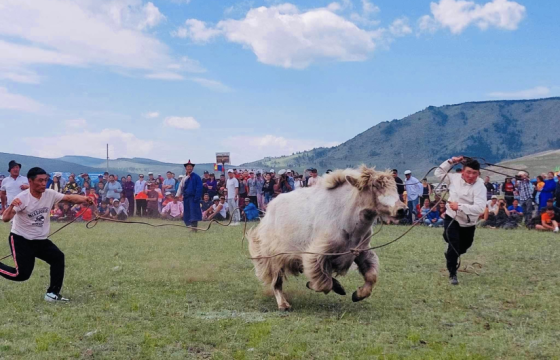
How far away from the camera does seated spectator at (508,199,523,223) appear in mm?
18362

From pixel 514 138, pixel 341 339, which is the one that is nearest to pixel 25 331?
pixel 341 339

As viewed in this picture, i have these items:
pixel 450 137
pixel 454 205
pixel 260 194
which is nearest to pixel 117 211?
pixel 260 194

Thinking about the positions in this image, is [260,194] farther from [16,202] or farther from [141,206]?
[16,202]

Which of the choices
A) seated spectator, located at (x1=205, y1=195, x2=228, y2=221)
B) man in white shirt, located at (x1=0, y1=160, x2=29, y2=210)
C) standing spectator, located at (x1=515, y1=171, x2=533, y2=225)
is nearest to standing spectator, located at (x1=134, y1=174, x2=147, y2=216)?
seated spectator, located at (x1=205, y1=195, x2=228, y2=221)

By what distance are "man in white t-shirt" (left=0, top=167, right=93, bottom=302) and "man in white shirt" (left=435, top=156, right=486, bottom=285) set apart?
547cm

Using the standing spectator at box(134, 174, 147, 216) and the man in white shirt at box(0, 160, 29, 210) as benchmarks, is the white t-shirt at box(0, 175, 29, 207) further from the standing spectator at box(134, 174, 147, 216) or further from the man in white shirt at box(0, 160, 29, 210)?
the standing spectator at box(134, 174, 147, 216)

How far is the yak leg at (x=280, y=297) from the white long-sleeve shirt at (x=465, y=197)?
3039 millimetres

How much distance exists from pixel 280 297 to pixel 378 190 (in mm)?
2032

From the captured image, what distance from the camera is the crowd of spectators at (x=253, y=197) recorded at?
17906mm

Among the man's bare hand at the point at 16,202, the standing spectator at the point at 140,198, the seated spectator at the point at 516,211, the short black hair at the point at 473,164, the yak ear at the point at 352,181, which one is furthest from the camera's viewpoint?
the standing spectator at the point at 140,198

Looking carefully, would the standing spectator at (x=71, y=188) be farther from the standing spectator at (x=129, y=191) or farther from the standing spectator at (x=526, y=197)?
the standing spectator at (x=526, y=197)

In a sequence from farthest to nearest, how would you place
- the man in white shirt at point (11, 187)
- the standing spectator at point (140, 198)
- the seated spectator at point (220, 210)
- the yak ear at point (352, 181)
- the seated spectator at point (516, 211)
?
1. the standing spectator at point (140, 198)
2. the seated spectator at point (220, 210)
3. the seated spectator at point (516, 211)
4. the man in white shirt at point (11, 187)
5. the yak ear at point (352, 181)

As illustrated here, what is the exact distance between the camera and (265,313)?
7074mm

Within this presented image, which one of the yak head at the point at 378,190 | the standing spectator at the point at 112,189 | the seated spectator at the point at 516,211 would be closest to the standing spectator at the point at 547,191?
the seated spectator at the point at 516,211
